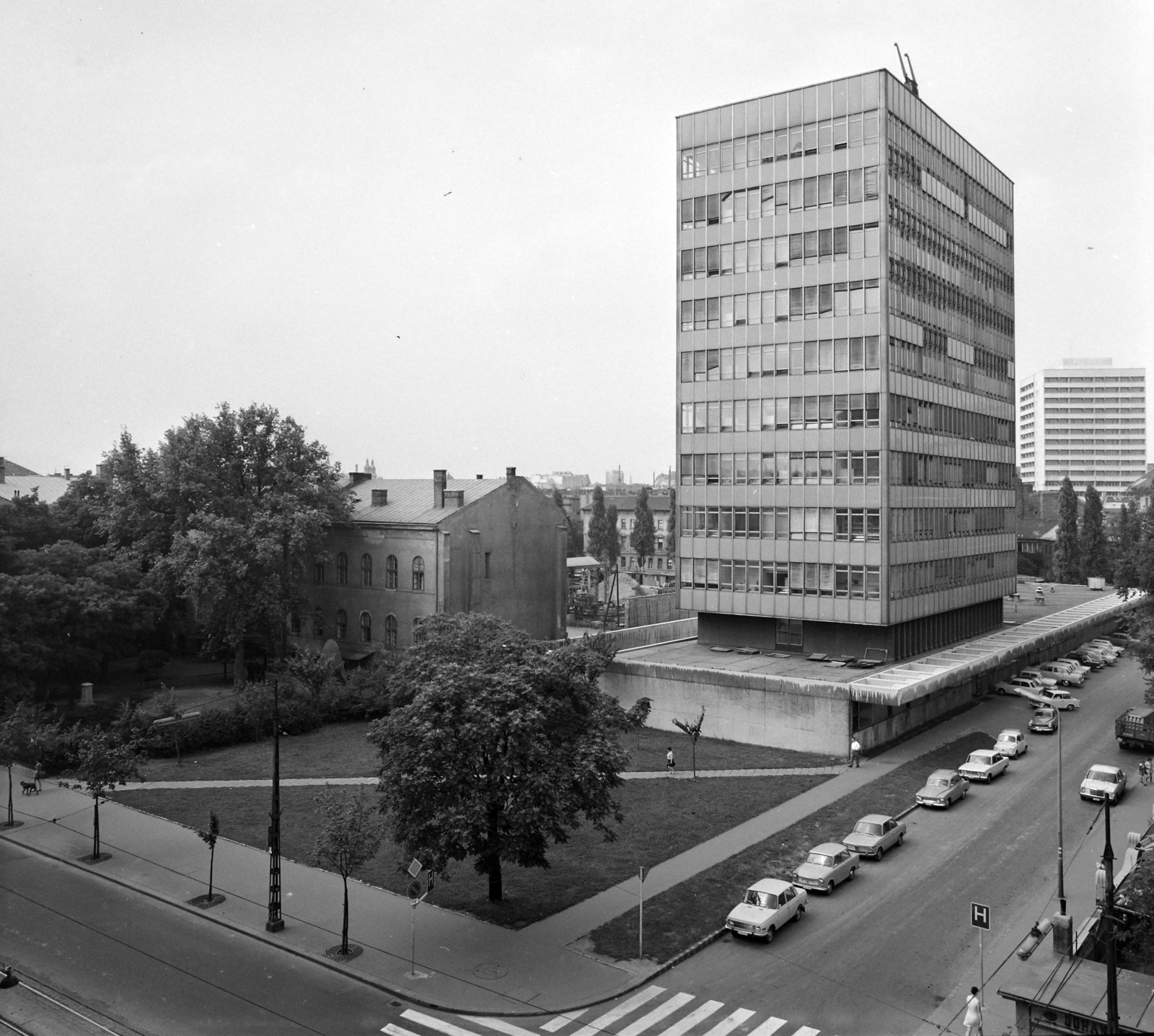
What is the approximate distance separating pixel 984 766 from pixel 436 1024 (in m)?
27.3

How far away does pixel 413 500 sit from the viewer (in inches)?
2581

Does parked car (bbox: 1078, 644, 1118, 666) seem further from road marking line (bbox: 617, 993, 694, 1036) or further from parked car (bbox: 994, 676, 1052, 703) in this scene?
road marking line (bbox: 617, 993, 694, 1036)

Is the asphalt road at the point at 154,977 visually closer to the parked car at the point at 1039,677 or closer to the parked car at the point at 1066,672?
the parked car at the point at 1039,677

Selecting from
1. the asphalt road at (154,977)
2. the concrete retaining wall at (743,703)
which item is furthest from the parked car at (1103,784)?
the asphalt road at (154,977)

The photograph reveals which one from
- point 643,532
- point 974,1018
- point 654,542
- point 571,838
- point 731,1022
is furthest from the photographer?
point 654,542

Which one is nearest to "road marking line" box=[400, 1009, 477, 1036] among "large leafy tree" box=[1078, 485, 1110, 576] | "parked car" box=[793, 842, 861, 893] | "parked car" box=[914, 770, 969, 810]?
"parked car" box=[793, 842, 861, 893]

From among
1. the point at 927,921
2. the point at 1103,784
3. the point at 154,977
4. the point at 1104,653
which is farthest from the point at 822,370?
the point at 154,977

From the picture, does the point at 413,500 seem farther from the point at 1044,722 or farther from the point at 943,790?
the point at 1044,722

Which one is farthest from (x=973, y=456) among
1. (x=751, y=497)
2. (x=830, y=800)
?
(x=830, y=800)

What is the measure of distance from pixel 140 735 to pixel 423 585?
64.5 ft

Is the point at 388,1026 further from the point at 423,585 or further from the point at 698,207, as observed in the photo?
the point at 698,207

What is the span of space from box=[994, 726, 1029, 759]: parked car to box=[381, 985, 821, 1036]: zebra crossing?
2601 cm

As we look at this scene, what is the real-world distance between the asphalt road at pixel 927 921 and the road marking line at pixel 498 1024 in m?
3.82

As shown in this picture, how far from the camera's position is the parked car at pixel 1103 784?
3584 cm
